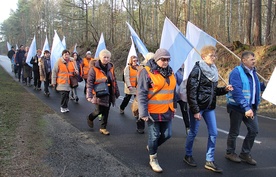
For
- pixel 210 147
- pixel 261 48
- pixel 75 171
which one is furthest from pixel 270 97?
pixel 261 48

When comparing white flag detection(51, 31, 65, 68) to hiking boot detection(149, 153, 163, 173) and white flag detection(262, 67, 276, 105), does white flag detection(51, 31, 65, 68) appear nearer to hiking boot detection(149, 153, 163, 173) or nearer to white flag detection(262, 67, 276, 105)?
hiking boot detection(149, 153, 163, 173)

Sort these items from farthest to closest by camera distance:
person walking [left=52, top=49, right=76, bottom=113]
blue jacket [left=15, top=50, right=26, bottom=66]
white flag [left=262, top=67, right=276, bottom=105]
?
blue jacket [left=15, top=50, right=26, bottom=66]
person walking [left=52, top=49, right=76, bottom=113]
white flag [left=262, top=67, right=276, bottom=105]

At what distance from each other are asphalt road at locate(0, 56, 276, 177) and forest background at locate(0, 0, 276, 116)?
28.1 ft

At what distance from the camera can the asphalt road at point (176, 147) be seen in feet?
15.2

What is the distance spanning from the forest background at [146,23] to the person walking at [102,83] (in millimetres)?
10106

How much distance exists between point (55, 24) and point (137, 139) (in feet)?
196

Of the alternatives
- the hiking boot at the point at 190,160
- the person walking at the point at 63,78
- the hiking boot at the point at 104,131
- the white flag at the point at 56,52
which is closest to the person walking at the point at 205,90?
the hiking boot at the point at 190,160

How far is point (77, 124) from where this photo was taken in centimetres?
744

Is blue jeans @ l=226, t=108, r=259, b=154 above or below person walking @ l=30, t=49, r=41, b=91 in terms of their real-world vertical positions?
below

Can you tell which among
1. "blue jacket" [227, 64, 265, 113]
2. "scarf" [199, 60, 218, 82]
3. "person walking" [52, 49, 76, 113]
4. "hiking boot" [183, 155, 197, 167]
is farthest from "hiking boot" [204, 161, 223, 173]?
"person walking" [52, 49, 76, 113]

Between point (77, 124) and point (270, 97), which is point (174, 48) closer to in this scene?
point (270, 97)

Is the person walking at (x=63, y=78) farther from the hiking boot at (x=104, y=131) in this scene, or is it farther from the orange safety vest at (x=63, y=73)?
the hiking boot at (x=104, y=131)

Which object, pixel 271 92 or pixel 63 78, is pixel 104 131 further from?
pixel 271 92

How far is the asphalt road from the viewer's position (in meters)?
4.63
